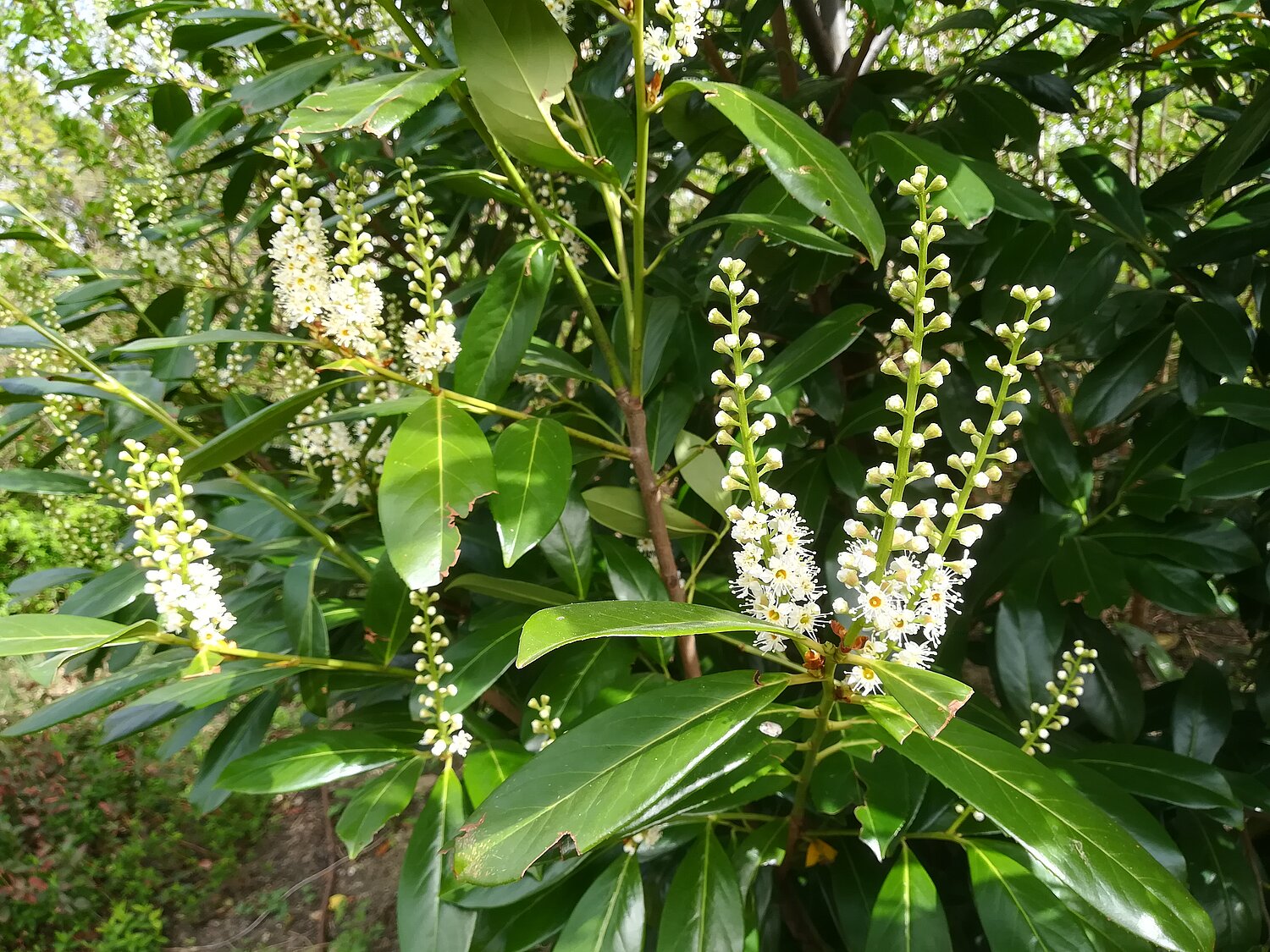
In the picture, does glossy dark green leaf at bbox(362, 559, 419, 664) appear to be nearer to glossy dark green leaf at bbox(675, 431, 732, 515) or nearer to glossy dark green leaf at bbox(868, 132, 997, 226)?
glossy dark green leaf at bbox(675, 431, 732, 515)

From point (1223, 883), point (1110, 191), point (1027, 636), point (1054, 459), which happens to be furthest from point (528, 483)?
point (1223, 883)

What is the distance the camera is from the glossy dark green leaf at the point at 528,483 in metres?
0.91

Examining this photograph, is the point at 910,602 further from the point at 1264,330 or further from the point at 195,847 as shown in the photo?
the point at 195,847

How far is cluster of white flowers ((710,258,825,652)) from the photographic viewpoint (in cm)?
68

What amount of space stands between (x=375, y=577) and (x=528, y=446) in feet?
1.34

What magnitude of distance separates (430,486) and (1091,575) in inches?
42.8

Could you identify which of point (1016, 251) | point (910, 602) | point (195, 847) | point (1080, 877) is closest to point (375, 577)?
point (910, 602)

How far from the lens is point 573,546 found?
121cm

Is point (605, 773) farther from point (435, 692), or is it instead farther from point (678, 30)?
Result: point (678, 30)

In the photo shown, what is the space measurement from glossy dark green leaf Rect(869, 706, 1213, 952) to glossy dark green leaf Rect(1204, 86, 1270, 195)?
0.88 m

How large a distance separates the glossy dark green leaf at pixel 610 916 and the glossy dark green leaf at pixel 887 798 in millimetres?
347

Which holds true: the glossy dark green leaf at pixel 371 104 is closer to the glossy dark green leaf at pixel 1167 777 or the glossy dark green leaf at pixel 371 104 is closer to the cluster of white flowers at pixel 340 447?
the cluster of white flowers at pixel 340 447

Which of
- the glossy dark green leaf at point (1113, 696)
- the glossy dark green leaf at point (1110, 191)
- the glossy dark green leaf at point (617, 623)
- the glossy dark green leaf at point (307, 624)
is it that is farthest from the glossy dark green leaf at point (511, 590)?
the glossy dark green leaf at point (1110, 191)

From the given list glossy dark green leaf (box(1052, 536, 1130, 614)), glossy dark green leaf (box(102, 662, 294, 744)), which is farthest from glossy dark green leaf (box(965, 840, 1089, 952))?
glossy dark green leaf (box(102, 662, 294, 744))
